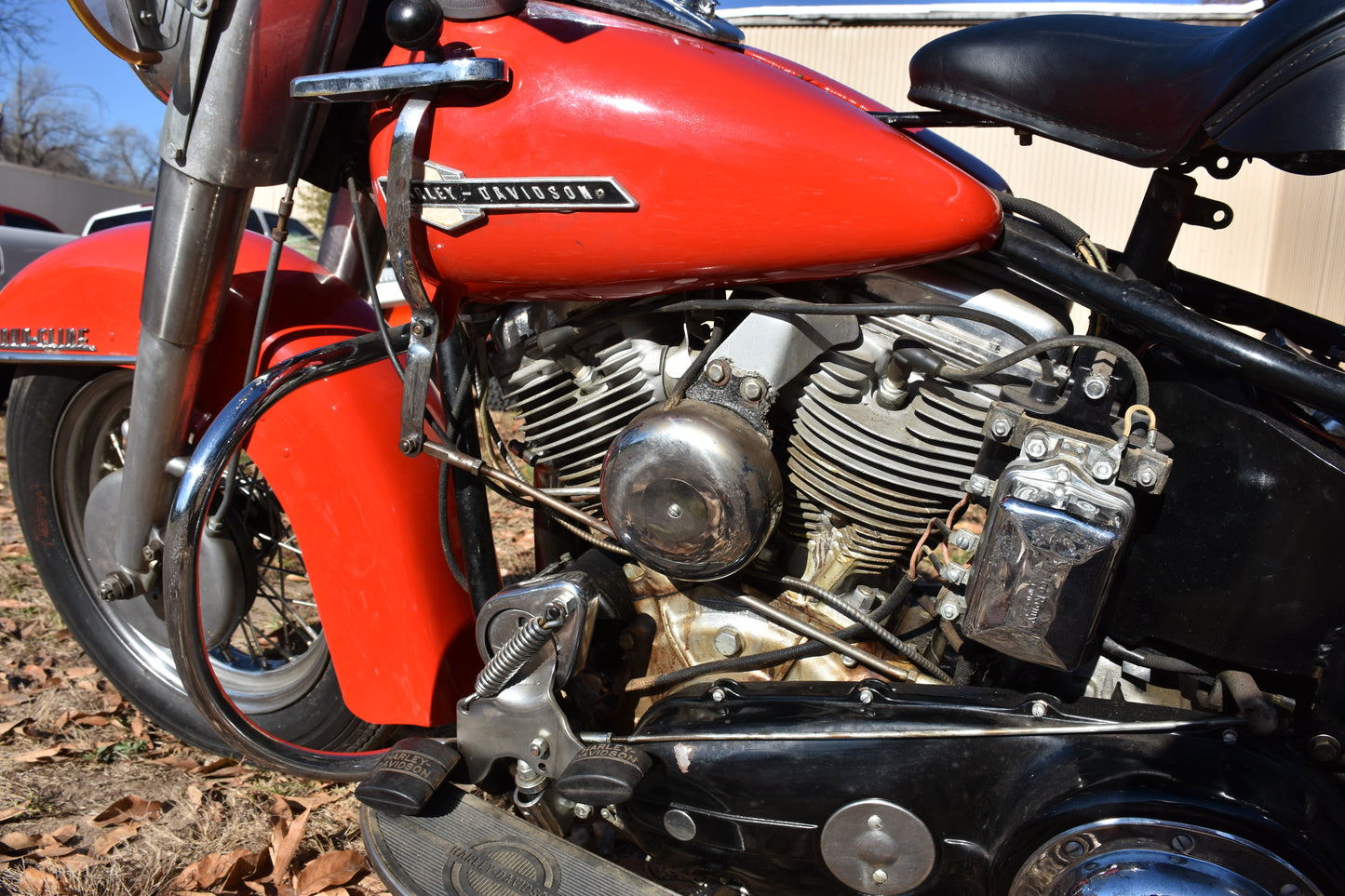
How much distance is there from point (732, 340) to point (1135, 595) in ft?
2.13

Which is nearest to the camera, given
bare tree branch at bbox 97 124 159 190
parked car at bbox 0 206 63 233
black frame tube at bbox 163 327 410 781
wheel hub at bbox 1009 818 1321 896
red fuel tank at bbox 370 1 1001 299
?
wheel hub at bbox 1009 818 1321 896

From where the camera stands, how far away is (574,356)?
148 centimetres

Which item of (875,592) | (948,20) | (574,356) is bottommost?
(875,592)

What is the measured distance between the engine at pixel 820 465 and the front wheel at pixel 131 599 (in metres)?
0.78

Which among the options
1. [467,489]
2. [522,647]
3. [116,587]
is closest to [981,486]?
[522,647]

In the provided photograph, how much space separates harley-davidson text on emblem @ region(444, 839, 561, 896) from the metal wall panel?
7913 millimetres

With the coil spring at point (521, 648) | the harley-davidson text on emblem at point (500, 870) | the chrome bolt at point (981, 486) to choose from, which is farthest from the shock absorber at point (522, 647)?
the chrome bolt at point (981, 486)

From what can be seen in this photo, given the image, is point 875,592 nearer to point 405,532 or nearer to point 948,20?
point 405,532

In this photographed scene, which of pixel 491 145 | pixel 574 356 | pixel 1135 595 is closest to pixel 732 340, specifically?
pixel 574 356

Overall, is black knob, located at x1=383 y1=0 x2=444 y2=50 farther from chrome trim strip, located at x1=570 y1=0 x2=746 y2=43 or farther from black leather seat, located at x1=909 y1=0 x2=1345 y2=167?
black leather seat, located at x1=909 y1=0 x2=1345 y2=167

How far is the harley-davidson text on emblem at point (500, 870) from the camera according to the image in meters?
1.37

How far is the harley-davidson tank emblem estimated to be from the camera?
123cm

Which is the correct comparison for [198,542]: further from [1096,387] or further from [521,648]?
[1096,387]

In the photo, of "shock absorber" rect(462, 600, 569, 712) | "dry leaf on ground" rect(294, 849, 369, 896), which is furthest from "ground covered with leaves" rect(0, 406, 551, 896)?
"shock absorber" rect(462, 600, 569, 712)
